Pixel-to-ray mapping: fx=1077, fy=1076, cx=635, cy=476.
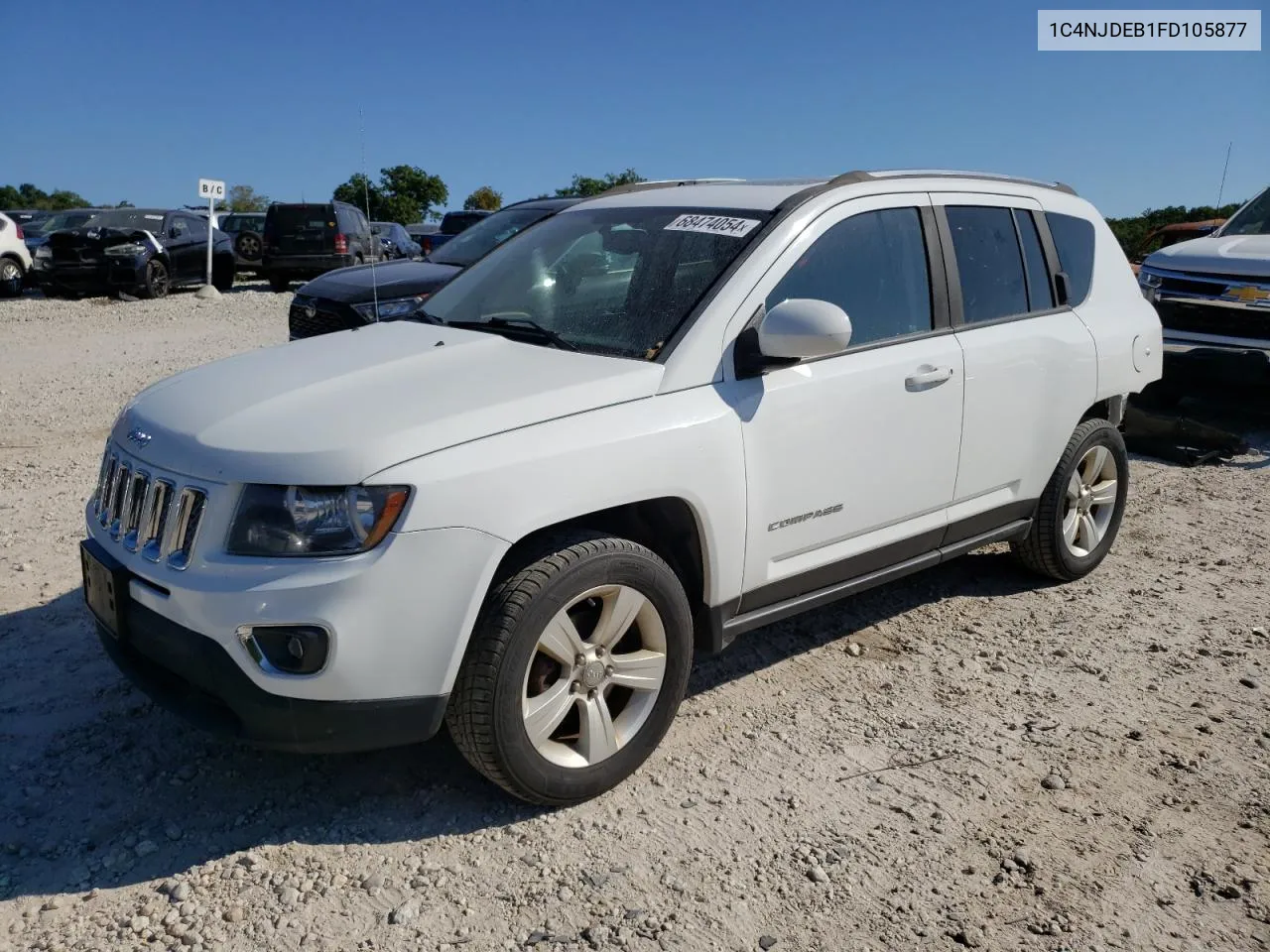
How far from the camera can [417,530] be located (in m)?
2.73

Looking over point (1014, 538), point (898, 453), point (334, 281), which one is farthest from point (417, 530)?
point (334, 281)

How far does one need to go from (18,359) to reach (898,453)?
10.7m

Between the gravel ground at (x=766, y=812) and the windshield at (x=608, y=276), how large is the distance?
4.54 ft

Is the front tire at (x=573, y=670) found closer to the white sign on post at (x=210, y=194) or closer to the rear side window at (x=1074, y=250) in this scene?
the rear side window at (x=1074, y=250)

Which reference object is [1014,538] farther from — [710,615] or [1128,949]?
[1128,949]

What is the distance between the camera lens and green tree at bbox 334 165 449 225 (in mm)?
41500

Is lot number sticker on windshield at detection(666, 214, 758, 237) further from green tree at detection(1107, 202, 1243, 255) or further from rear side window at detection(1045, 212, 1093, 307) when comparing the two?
green tree at detection(1107, 202, 1243, 255)

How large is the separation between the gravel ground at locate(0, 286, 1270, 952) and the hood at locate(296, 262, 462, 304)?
14.8ft

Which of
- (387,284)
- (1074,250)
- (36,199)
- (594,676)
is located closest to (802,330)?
(594,676)

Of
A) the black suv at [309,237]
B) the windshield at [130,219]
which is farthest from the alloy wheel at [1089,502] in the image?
the windshield at [130,219]

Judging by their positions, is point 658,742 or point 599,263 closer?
point 658,742

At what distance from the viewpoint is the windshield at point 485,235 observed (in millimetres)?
9672

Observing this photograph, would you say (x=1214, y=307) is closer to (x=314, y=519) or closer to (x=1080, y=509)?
(x=1080, y=509)

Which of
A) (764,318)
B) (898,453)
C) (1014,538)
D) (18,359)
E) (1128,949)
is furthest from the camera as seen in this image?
(18,359)
